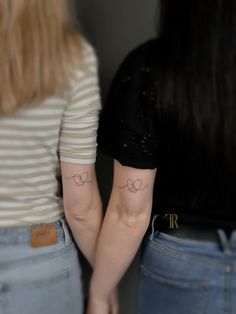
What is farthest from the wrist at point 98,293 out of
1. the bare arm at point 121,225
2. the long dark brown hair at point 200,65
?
the long dark brown hair at point 200,65

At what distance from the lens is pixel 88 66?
0.79 meters

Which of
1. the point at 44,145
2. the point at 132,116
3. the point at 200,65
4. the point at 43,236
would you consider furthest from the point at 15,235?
the point at 200,65

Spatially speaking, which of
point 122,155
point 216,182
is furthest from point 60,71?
point 216,182

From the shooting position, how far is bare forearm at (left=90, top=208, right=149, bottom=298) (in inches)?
35.8

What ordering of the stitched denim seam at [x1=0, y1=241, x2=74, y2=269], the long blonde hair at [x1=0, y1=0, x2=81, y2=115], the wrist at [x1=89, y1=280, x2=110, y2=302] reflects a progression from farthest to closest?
the wrist at [x1=89, y1=280, x2=110, y2=302] → the stitched denim seam at [x1=0, y1=241, x2=74, y2=269] → the long blonde hair at [x1=0, y1=0, x2=81, y2=115]

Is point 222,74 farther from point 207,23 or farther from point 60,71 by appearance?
point 60,71

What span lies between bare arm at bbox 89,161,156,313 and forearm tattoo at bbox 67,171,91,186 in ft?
0.17

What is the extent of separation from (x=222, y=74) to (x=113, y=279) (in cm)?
43

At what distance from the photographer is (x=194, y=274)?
2.87 feet

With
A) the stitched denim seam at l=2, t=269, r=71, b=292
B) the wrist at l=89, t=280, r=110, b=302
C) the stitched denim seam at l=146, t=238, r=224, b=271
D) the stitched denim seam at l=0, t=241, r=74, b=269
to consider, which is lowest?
the wrist at l=89, t=280, r=110, b=302

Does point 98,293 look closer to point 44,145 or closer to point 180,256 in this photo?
point 180,256

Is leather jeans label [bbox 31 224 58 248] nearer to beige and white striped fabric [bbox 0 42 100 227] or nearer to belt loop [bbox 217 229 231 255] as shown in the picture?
beige and white striped fabric [bbox 0 42 100 227]

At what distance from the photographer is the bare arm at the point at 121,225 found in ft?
2.84

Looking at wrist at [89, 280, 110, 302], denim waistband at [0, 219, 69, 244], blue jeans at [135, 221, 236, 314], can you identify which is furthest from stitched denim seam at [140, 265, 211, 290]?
denim waistband at [0, 219, 69, 244]
